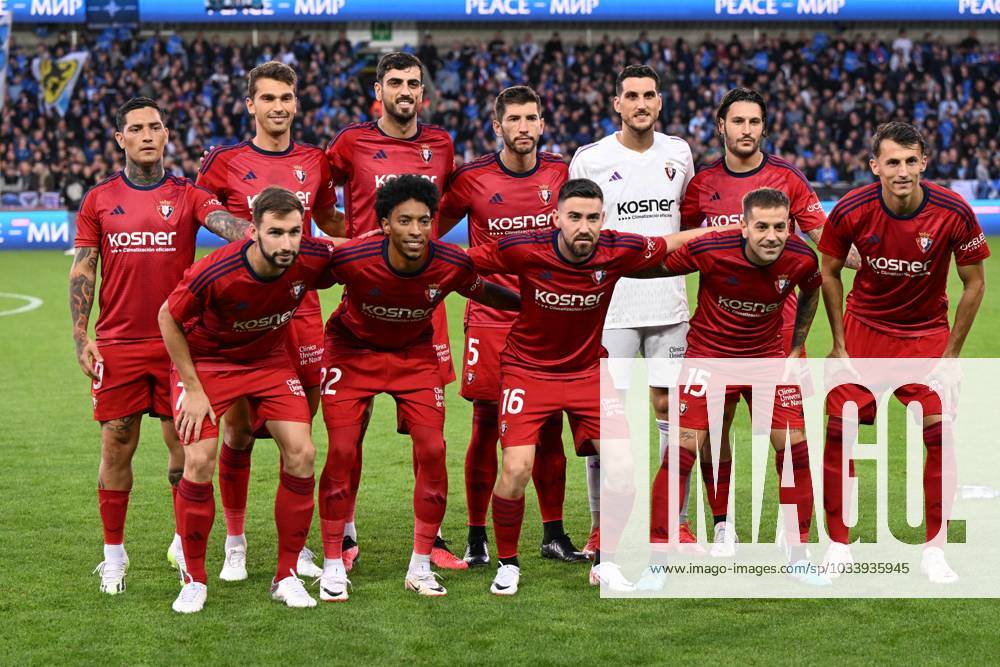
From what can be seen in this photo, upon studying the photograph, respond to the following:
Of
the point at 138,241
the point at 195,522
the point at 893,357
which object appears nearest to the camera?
the point at 195,522

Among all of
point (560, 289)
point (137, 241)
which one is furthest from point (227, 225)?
point (560, 289)

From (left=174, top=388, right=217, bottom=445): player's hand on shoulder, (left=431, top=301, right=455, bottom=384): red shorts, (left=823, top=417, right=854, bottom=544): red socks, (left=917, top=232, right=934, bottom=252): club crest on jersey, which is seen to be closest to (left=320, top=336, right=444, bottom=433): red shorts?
(left=431, top=301, right=455, bottom=384): red shorts

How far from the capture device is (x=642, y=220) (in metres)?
7.11

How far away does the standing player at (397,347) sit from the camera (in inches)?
238

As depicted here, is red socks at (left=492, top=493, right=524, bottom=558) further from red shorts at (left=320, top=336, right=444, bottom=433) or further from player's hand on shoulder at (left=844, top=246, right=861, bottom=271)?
player's hand on shoulder at (left=844, top=246, right=861, bottom=271)

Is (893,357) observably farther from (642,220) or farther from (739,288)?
(642,220)

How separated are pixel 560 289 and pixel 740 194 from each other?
4.37ft

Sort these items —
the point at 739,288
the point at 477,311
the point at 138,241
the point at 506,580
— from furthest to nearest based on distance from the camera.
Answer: the point at 477,311, the point at 138,241, the point at 739,288, the point at 506,580

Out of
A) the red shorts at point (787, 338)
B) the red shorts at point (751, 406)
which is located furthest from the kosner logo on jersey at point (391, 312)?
the red shorts at point (787, 338)

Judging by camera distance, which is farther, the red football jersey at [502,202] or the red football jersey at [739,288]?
the red football jersey at [502,202]

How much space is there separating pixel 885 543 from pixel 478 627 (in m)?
2.40

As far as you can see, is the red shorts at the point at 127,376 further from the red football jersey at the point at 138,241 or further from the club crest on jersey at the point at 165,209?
the club crest on jersey at the point at 165,209

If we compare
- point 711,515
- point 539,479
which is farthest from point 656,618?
point 711,515

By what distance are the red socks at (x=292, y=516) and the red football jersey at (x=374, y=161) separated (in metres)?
1.65
